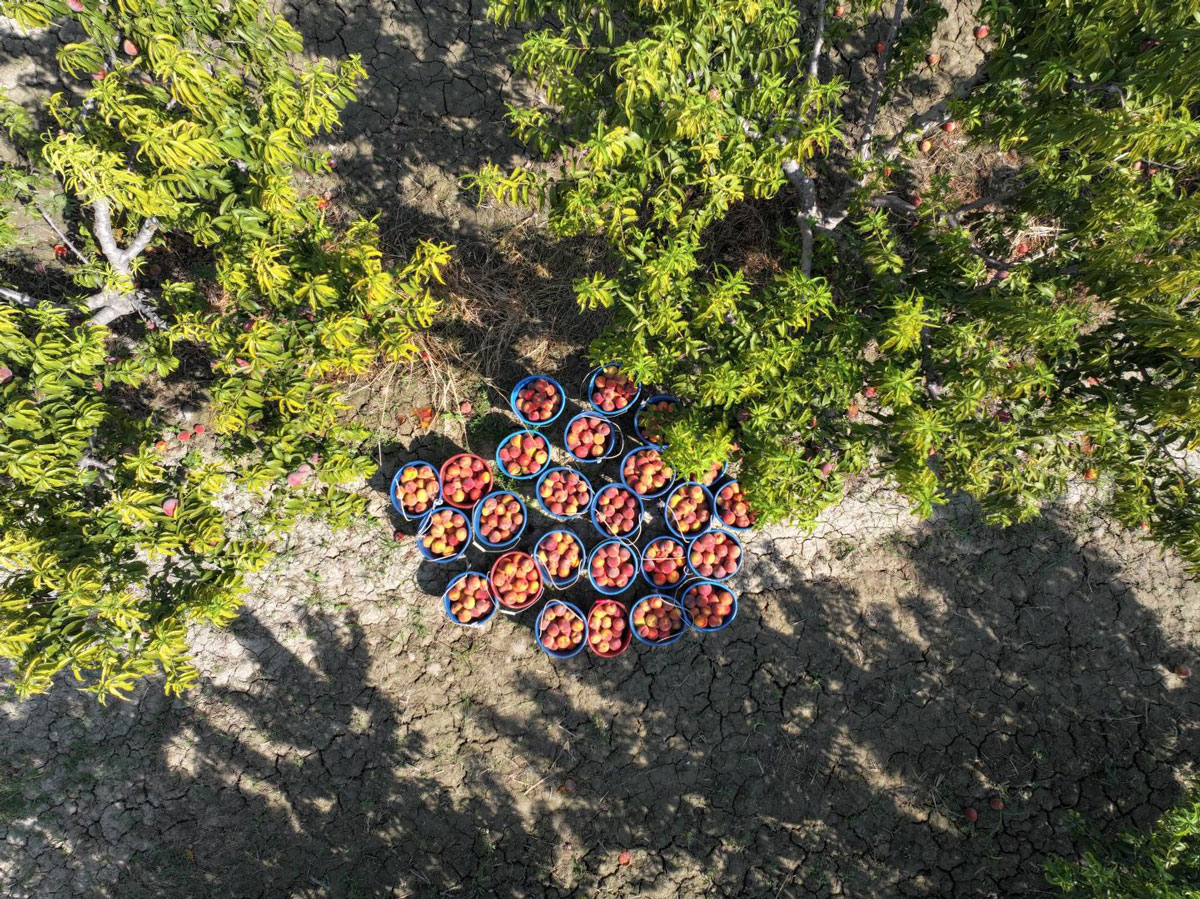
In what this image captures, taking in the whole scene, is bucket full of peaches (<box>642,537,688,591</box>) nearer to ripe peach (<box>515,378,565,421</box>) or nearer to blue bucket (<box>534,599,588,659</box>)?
blue bucket (<box>534,599,588,659</box>)

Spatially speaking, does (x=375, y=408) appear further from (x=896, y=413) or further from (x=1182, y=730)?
(x=1182, y=730)

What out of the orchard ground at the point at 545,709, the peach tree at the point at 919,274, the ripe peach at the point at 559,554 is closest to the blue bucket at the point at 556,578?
the ripe peach at the point at 559,554

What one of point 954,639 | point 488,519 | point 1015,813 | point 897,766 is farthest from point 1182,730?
point 488,519

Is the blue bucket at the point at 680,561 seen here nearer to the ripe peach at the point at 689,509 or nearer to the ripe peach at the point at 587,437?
the ripe peach at the point at 689,509

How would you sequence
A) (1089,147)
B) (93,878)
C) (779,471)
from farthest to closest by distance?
(93,878), (779,471), (1089,147)

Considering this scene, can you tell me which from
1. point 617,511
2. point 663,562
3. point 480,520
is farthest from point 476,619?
point 663,562

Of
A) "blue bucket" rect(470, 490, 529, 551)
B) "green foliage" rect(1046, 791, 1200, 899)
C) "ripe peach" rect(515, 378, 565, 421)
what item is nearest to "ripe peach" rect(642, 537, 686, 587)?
"blue bucket" rect(470, 490, 529, 551)
